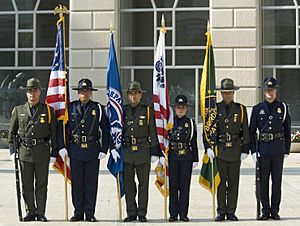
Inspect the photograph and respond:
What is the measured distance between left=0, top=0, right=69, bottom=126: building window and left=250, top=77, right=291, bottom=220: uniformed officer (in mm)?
13076

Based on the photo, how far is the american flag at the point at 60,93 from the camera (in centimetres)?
1030

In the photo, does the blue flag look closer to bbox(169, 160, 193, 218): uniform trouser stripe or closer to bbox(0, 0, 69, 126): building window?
bbox(169, 160, 193, 218): uniform trouser stripe

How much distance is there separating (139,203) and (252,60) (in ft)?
38.0

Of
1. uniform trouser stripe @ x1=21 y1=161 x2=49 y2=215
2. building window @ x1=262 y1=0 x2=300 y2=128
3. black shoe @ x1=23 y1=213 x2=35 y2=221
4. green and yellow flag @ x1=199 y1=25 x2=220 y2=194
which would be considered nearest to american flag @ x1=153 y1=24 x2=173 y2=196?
green and yellow flag @ x1=199 y1=25 x2=220 y2=194

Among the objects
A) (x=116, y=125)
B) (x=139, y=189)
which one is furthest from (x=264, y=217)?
(x=116, y=125)

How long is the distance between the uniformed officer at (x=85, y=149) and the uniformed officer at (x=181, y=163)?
3.21ft

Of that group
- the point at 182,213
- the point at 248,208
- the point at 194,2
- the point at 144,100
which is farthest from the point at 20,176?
the point at 194,2

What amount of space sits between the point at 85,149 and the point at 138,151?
74cm

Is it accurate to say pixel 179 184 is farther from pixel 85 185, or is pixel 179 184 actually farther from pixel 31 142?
pixel 31 142

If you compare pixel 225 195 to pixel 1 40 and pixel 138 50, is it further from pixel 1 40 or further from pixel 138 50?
pixel 1 40

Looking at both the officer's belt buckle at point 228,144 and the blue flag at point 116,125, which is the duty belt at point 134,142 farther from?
the officer's belt buckle at point 228,144

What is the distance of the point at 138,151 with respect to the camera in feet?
33.4

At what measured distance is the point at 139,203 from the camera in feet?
33.6

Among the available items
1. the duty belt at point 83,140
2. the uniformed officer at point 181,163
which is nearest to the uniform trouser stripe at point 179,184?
the uniformed officer at point 181,163
